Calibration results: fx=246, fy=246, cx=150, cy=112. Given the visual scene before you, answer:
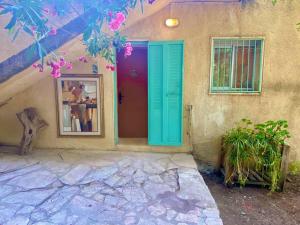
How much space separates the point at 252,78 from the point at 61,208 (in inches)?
154

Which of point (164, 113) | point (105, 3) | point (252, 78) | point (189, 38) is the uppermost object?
point (189, 38)

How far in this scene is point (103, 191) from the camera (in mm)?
3258

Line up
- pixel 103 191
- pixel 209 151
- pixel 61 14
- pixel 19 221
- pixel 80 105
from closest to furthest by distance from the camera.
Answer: pixel 61 14
pixel 19 221
pixel 103 191
pixel 80 105
pixel 209 151

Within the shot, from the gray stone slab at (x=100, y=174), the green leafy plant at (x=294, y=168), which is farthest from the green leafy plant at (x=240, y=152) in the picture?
the gray stone slab at (x=100, y=174)

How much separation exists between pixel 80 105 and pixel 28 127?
38.6 inches

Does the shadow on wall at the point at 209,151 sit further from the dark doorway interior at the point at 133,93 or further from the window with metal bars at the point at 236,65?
the dark doorway interior at the point at 133,93

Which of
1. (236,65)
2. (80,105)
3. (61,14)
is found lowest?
(80,105)

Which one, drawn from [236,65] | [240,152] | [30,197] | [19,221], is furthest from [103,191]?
[236,65]

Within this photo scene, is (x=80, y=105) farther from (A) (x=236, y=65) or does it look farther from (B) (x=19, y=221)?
(A) (x=236, y=65)

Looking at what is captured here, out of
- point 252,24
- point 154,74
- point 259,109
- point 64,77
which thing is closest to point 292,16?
point 252,24

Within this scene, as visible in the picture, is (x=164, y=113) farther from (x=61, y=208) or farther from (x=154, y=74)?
(x=61, y=208)

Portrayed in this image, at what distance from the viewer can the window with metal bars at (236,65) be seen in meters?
4.56

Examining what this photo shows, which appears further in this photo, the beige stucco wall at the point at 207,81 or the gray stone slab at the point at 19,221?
the beige stucco wall at the point at 207,81

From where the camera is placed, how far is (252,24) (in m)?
4.44
